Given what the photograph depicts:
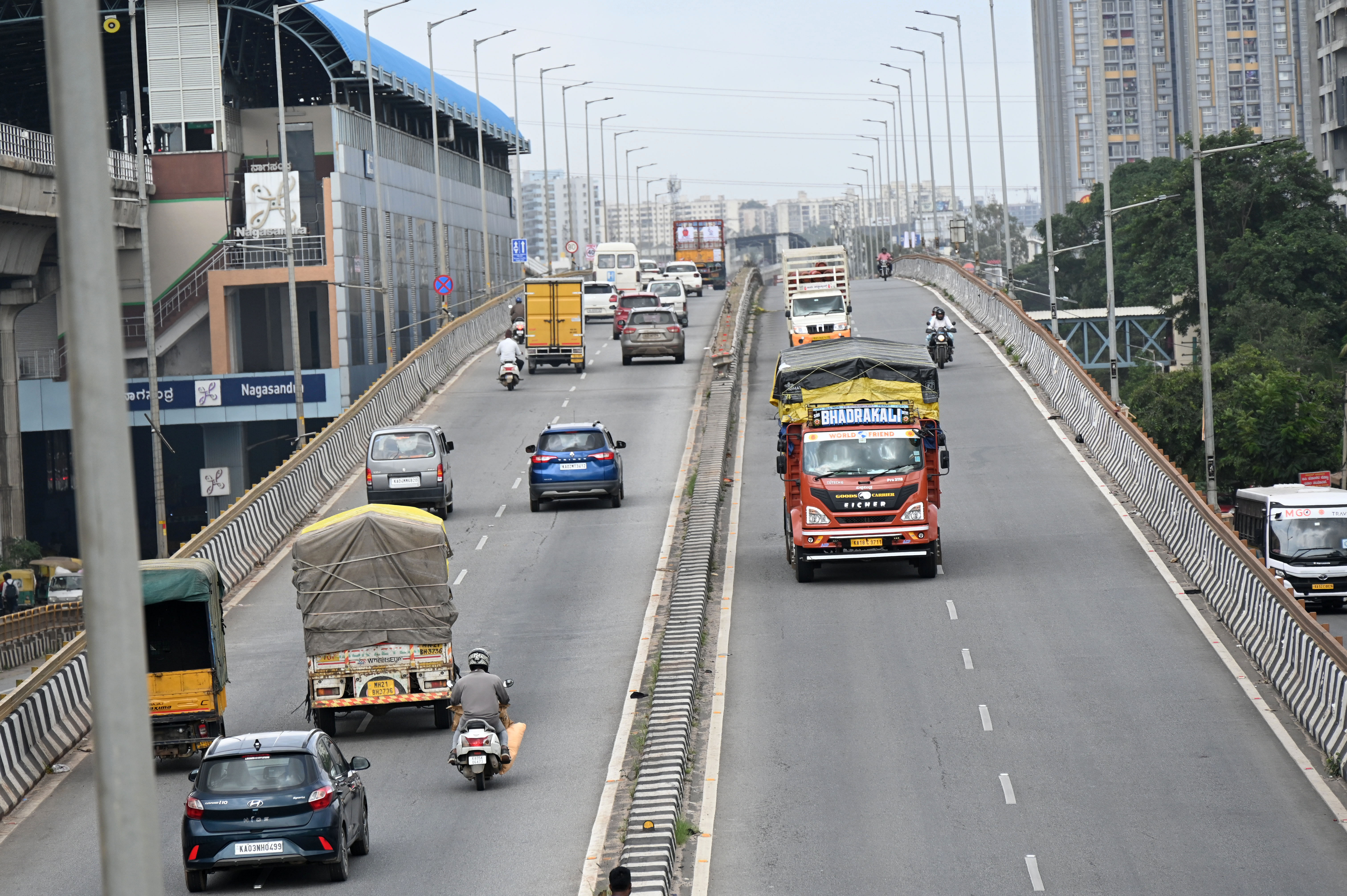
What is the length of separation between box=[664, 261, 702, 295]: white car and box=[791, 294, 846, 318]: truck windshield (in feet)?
110

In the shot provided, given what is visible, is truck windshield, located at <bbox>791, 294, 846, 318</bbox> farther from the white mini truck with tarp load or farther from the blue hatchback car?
the white mini truck with tarp load

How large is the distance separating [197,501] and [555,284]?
32.5m

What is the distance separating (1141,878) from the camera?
47.5 ft

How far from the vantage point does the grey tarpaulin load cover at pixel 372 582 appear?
65.5 ft

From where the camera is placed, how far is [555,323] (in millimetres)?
54000

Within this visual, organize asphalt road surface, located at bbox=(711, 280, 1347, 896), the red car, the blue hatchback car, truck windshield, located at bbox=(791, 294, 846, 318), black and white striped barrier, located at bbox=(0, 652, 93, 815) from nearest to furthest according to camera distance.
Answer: asphalt road surface, located at bbox=(711, 280, 1347, 896) → black and white striped barrier, located at bbox=(0, 652, 93, 815) → the blue hatchback car → truck windshield, located at bbox=(791, 294, 846, 318) → the red car

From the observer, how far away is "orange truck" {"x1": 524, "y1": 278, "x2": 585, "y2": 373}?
52031 mm

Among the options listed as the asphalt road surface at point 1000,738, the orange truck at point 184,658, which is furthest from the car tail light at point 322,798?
the orange truck at point 184,658

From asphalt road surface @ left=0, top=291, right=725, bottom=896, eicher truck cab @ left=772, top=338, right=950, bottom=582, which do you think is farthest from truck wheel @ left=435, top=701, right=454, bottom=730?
eicher truck cab @ left=772, top=338, right=950, bottom=582

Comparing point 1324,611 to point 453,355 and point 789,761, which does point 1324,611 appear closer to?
point 789,761

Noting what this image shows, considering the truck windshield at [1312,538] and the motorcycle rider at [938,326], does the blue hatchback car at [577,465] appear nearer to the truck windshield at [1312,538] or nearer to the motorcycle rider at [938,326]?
the truck windshield at [1312,538]

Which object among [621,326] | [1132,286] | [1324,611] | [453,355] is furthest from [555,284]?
[1132,286]

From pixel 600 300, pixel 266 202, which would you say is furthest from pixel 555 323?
pixel 266 202

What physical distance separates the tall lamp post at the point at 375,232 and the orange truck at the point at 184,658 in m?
22.9
